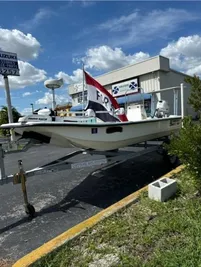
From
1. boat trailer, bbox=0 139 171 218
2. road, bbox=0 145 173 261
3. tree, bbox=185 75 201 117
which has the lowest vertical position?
road, bbox=0 145 173 261

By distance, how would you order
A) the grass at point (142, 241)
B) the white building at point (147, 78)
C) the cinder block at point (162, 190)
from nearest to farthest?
the grass at point (142, 241), the cinder block at point (162, 190), the white building at point (147, 78)

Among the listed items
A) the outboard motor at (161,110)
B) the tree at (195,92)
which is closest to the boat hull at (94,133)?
the outboard motor at (161,110)

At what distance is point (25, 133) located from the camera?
4.22 m

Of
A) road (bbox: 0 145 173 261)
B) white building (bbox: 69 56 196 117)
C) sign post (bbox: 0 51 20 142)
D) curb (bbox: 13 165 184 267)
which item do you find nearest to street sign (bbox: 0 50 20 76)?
sign post (bbox: 0 51 20 142)

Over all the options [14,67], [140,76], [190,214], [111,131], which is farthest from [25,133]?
[140,76]

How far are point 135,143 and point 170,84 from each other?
1557 cm

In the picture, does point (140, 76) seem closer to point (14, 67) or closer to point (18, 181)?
point (14, 67)

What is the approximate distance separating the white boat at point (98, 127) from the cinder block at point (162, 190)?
5.10ft

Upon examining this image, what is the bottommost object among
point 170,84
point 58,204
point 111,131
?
point 58,204

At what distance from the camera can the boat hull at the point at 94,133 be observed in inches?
159

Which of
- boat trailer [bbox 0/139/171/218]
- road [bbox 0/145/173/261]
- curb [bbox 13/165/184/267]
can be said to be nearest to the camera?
curb [bbox 13/165/184/267]

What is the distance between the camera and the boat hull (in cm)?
405

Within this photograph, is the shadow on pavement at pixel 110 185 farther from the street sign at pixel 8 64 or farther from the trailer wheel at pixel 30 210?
the street sign at pixel 8 64

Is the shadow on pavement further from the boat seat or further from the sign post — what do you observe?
the sign post
